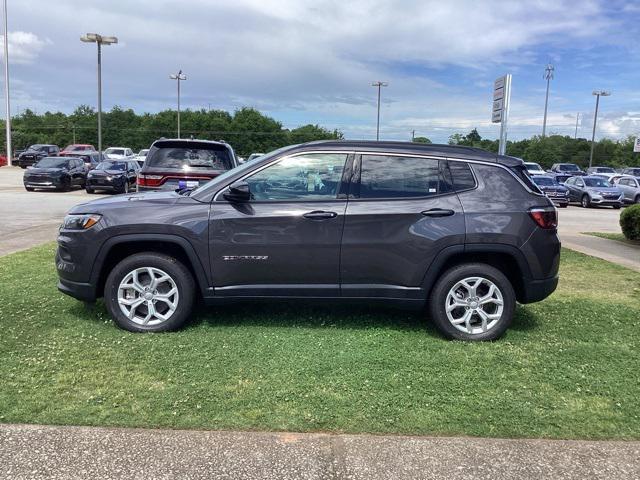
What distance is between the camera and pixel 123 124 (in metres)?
80.0

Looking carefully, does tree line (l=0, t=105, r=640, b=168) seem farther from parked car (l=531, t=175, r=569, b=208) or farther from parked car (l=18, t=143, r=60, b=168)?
parked car (l=531, t=175, r=569, b=208)

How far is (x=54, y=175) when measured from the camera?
23.6 m

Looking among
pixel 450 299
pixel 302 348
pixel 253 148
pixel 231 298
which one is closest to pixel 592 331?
pixel 450 299

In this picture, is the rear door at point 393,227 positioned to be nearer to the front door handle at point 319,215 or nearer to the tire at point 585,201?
the front door handle at point 319,215

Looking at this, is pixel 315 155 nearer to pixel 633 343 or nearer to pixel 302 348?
pixel 302 348

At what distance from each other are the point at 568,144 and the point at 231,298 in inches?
3098

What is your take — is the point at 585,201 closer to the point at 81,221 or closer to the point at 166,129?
the point at 81,221

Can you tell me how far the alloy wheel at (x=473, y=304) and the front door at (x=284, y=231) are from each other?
1035 mm

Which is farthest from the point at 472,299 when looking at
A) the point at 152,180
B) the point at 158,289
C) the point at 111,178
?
the point at 111,178

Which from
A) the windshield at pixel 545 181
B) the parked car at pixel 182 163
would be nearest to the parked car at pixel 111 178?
the parked car at pixel 182 163

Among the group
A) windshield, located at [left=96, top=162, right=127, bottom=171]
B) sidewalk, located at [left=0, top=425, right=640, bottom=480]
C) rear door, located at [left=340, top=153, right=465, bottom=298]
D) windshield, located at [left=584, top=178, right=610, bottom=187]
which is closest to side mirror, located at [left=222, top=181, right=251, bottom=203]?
rear door, located at [left=340, top=153, right=465, bottom=298]

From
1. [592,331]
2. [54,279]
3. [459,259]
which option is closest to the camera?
[459,259]

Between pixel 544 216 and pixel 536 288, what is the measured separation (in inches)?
24.9

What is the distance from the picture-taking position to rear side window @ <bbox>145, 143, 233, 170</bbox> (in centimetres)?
945
